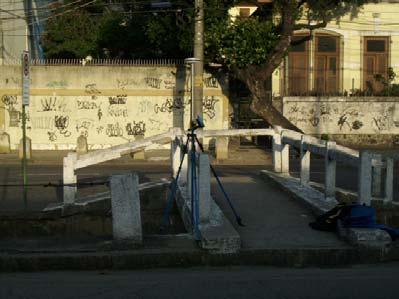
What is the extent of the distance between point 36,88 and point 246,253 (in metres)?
23.3

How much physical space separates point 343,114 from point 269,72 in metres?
5.98

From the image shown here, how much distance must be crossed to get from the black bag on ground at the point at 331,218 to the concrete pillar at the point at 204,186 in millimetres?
1454

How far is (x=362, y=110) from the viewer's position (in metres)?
30.6

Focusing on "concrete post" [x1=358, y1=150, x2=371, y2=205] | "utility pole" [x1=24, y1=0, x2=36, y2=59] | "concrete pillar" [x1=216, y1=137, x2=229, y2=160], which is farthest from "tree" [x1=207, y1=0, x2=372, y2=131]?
"concrete post" [x1=358, y1=150, x2=371, y2=205]

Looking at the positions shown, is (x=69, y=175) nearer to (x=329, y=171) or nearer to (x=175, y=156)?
(x=175, y=156)

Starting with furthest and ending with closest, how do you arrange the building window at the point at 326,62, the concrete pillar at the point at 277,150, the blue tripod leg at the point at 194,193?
1. the building window at the point at 326,62
2. the concrete pillar at the point at 277,150
3. the blue tripod leg at the point at 194,193

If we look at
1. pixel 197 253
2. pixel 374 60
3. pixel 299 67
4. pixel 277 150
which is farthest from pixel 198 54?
pixel 197 253

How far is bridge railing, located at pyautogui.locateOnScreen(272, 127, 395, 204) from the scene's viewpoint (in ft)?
26.0

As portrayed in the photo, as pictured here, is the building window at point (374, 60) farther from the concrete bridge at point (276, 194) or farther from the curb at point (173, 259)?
the curb at point (173, 259)

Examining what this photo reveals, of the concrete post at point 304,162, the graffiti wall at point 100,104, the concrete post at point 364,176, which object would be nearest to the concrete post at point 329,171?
the concrete post at point 304,162

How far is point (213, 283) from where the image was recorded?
20.7 feet

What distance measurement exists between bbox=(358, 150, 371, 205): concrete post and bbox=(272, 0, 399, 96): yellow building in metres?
26.6

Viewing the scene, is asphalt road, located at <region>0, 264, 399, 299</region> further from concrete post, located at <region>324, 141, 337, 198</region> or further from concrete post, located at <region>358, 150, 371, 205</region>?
concrete post, located at <region>324, 141, 337, 198</region>

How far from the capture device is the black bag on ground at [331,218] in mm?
7676
